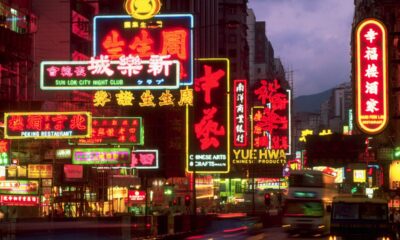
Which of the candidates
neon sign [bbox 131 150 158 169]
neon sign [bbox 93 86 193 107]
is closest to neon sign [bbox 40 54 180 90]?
neon sign [bbox 93 86 193 107]

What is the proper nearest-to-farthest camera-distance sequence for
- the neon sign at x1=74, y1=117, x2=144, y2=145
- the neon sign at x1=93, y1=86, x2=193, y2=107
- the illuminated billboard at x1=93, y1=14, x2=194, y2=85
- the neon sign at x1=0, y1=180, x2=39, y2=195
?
the neon sign at x1=93, y1=86, x2=193, y2=107 < the illuminated billboard at x1=93, y1=14, x2=194, y2=85 < the neon sign at x1=74, y1=117, x2=144, y2=145 < the neon sign at x1=0, y1=180, x2=39, y2=195

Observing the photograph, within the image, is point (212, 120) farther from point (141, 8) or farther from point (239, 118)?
point (141, 8)

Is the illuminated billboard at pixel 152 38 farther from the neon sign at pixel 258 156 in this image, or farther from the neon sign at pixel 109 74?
the neon sign at pixel 258 156

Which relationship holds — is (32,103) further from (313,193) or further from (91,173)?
(313,193)

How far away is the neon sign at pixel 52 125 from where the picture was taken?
38875 mm

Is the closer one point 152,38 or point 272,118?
point 152,38

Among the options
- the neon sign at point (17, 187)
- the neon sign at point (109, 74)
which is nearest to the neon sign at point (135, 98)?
the neon sign at point (109, 74)

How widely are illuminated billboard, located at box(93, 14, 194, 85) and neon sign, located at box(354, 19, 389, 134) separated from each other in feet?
35.9

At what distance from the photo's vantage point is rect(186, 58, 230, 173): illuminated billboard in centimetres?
4831

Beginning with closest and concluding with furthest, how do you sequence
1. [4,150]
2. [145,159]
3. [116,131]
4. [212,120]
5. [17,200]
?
1. [4,150]
2. [116,131]
3. [17,200]
4. [212,120]
5. [145,159]

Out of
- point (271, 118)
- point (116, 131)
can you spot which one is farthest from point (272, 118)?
point (116, 131)

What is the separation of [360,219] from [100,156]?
72.7 feet

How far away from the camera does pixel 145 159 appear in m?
55.8

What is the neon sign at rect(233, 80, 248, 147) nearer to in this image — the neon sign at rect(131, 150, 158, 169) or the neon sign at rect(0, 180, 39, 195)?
the neon sign at rect(131, 150, 158, 169)
